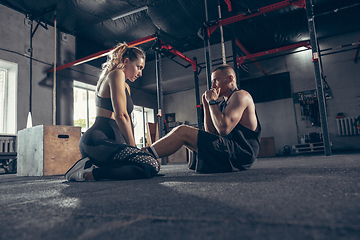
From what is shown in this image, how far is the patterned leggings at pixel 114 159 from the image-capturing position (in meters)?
1.62

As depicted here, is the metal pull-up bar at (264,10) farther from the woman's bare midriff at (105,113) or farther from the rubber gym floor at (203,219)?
the rubber gym floor at (203,219)

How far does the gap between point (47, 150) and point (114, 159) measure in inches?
73.0

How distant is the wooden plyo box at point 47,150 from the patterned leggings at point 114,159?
5.36 ft

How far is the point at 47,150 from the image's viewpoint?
3.01m

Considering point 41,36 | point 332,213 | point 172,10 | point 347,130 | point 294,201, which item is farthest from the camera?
point 347,130

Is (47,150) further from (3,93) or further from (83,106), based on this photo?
(83,106)

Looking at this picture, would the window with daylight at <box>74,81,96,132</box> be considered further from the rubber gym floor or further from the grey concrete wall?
the rubber gym floor

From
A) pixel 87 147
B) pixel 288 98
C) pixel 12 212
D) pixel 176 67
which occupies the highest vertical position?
pixel 176 67

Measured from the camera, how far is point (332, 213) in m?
0.51

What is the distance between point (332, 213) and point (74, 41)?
24.9 ft

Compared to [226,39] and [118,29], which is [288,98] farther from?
[118,29]

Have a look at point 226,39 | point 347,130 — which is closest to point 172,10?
point 226,39

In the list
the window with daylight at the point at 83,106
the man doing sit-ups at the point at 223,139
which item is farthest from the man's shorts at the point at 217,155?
the window with daylight at the point at 83,106

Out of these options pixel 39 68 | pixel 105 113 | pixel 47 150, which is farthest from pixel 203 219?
pixel 39 68
